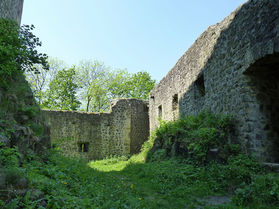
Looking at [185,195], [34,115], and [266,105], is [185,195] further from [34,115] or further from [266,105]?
[34,115]

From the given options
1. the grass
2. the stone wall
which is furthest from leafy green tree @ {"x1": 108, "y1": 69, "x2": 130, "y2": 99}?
the grass

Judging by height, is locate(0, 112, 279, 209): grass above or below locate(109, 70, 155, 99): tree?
below

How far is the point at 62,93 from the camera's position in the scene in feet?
86.5

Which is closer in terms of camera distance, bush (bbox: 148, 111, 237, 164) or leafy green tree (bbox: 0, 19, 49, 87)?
leafy green tree (bbox: 0, 19, 49, 87)

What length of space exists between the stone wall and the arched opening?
10.6 metres

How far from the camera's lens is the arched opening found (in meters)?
5.09

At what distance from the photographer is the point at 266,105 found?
211 inches

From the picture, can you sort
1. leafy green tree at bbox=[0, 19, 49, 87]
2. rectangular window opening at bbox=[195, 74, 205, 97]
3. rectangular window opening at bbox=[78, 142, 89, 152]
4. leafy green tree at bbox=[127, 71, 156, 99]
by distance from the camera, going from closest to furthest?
leafy green tree at bbox=[0, 19, 49, 87]
rectangular window opening at bbox=[195, 74, 205, 97]
rectangular window opening at bbox=[78, 142, 89, 152]
leafy green tree at bbox=[127, 71, 156, 99]

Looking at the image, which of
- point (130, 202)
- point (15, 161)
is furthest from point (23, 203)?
point (130, 202)

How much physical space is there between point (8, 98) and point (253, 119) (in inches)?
231

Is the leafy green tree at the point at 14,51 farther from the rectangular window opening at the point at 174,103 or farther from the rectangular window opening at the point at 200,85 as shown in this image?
the rectangular window opening at the point at 174,103

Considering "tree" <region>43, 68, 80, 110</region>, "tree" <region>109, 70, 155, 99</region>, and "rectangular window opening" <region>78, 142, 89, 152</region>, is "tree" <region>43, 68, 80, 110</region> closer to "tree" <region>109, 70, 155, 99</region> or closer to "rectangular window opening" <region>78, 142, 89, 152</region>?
"tree" <region>109, 70, 155, 99</region>

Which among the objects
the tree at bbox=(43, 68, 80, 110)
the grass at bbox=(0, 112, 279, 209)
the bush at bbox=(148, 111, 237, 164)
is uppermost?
the tree at bbox=(43, 68, 80, 110)

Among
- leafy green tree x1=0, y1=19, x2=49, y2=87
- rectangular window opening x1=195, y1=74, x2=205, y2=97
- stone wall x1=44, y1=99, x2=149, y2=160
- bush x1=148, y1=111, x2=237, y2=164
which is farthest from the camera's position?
stone wall x1=44, y1=99, x2=149, y2=160
